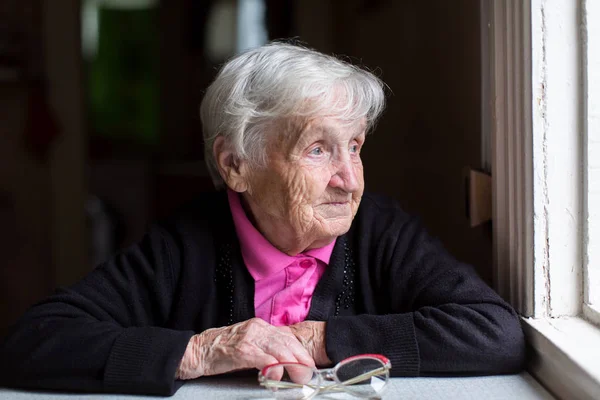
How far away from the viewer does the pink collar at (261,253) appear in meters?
1.66

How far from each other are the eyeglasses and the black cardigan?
8 cm

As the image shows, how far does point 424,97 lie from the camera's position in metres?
2.74

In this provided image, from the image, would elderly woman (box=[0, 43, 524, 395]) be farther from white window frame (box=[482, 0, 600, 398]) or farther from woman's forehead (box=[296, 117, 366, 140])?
white window frame (box=[482, 0, 600, 398])

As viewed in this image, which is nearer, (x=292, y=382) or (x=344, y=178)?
(x=292, y=382)

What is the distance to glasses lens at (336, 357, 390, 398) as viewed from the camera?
4.30ft

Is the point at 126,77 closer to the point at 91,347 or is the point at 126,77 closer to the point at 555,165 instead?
the point at 91,347

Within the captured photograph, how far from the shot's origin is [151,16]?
4.04 m

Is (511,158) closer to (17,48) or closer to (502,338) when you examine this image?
(502,338)

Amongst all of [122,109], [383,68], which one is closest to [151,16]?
[122,109]

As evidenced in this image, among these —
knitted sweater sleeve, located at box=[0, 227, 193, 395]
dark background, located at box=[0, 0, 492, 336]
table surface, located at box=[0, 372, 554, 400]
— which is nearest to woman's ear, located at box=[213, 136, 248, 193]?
knitted sweater sleeve, located at box=[0, 227, 193, 395]

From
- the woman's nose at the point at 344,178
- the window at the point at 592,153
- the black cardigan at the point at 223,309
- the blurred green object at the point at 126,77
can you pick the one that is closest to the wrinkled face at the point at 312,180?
the woman's nose at the point at 344,178

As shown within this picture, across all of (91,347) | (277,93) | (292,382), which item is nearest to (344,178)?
(277,93)

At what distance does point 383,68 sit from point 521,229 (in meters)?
1.75

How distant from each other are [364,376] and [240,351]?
24 centimetres
